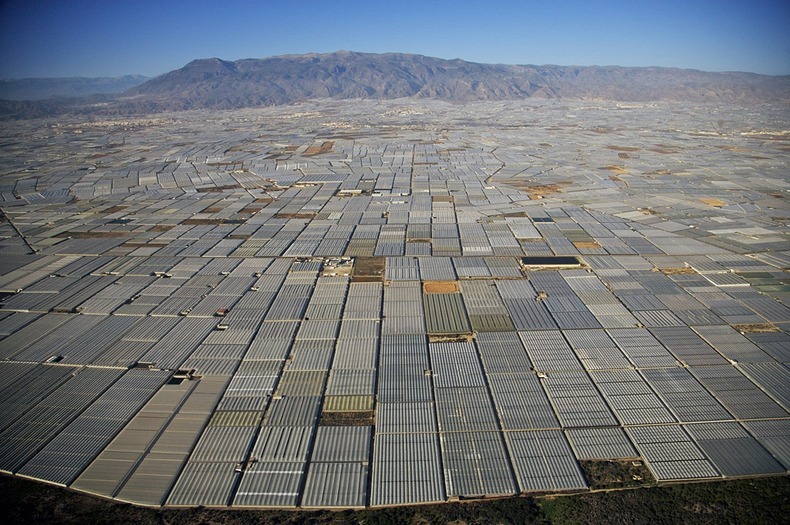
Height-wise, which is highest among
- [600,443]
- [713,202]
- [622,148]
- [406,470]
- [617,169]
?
[622,148]

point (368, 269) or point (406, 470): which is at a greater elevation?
point (368, 269)

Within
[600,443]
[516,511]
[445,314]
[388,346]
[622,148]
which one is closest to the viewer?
[516,511]

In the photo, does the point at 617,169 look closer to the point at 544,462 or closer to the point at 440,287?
the point at 440,287

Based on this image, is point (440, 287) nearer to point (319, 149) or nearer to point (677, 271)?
point (677, 271)

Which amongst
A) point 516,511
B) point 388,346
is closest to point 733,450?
point 516,511

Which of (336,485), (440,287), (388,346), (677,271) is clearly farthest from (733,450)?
(677,271)

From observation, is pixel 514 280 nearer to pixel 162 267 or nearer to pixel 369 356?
pixel 369 356

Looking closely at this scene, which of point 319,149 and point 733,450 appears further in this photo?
point 319,149

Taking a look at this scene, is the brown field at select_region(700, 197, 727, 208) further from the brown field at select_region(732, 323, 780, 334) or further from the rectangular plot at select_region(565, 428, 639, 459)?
the rectangular plot at select_region(565, 428, 639, 459)

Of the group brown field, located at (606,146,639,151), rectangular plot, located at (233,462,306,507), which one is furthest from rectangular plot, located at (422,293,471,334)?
brown field, located at (606,146,639,151)

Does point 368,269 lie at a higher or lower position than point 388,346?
higher

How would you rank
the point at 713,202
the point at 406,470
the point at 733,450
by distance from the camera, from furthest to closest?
the point at 713,202, the point at 733,450, the point at 406,470
